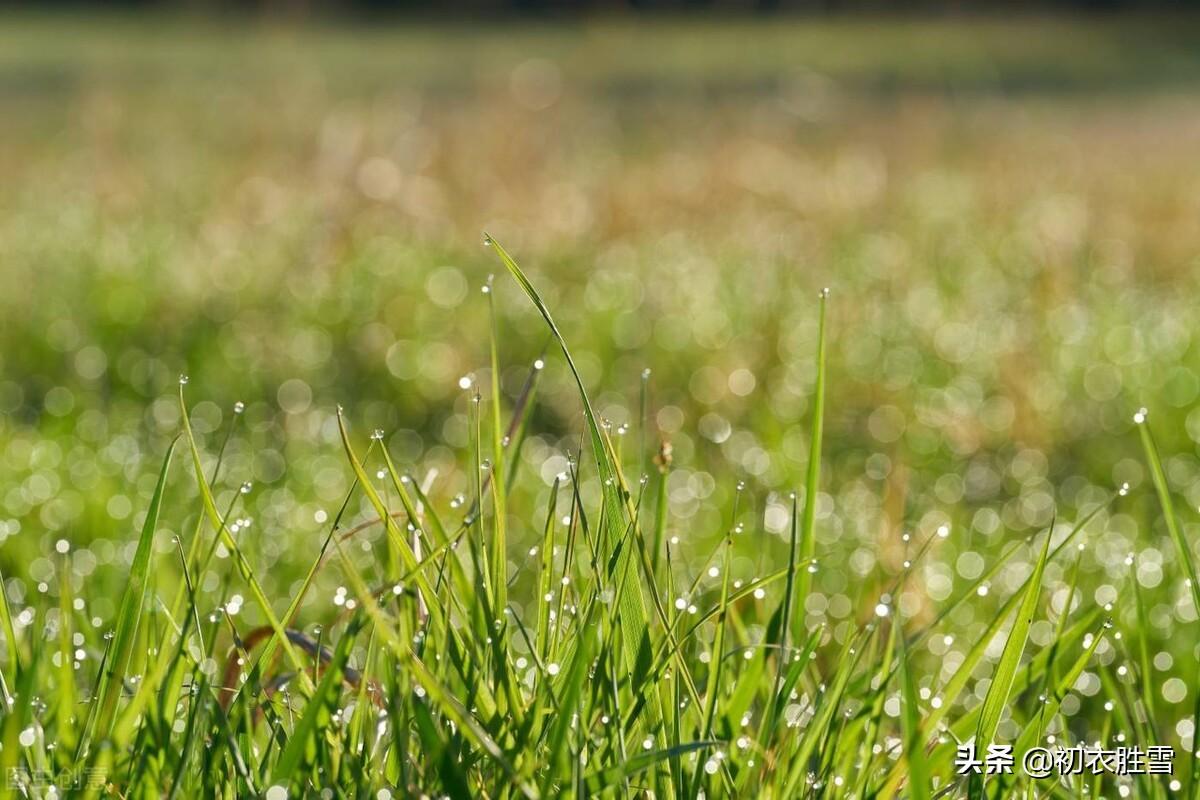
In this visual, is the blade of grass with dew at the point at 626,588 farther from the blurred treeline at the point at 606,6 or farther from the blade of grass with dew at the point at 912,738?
the blurred treeline at the point at 606,6

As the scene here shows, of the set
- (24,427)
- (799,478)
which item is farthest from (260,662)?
(24,427)

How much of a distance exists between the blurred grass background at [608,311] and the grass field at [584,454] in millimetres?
17

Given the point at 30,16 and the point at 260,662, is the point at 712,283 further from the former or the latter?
Result: the point at 30,16

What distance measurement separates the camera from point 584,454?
256 cm

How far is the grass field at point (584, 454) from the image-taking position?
905mm

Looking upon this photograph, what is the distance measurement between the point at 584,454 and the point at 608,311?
0.78 meters

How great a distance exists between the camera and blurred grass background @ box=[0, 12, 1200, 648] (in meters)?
2.32

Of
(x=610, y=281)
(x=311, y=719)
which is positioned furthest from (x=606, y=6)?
(x=311, y=719)

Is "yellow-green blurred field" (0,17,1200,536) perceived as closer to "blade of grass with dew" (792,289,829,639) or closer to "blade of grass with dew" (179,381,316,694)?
"blade of grass with dew" (792,289,829,639)

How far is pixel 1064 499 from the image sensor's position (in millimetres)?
2426

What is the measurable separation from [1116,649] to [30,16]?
40173mm

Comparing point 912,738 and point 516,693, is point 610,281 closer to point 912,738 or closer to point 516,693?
point 516,693

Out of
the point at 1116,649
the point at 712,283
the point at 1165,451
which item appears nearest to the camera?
the point at 1116,649

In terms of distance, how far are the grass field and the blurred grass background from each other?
17 mm
